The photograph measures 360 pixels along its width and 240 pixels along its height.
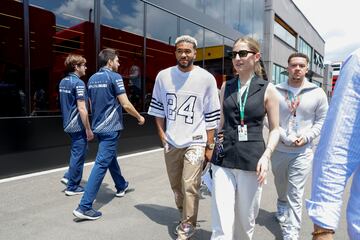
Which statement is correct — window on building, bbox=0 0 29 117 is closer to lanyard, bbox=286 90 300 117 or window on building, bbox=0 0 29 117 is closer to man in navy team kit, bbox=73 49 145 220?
man in navy team kit, bbox=73 49 145 220

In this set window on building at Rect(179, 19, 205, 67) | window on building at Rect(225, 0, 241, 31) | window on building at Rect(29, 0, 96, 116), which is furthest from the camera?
window on building at Rect(225, 0, 241, 31)

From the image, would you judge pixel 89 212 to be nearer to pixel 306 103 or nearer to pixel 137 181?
pixel 137 181

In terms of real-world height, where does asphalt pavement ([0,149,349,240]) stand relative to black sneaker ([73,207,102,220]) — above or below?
below

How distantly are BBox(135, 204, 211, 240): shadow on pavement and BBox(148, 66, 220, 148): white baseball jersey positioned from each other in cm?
101

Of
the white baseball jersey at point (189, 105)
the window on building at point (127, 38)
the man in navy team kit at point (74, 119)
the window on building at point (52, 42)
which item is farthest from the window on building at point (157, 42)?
the white baseball jersey at point (189, 105)

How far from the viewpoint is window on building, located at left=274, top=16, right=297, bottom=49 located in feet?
91.0

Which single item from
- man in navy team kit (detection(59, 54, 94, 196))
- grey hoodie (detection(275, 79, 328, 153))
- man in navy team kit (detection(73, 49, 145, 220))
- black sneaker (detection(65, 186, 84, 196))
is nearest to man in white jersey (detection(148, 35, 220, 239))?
grey hoodie (detection(275, 79, 328, 153))

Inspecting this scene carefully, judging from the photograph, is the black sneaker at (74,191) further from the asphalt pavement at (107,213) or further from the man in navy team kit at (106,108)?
the man in navy team kit at (106,108)

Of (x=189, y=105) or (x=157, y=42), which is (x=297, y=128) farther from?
(x=157, y=42)

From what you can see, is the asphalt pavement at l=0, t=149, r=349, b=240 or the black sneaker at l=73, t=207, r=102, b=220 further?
the black sneaker at l=73, t=207, r=102, b=220

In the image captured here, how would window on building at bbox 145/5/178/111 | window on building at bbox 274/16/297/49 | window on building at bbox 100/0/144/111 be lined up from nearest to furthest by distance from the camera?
1. window on building at bbox 100/0/144/111
2. window on building at bbox 145/5/178/111
3. window on building at bbox 274/16/297/49

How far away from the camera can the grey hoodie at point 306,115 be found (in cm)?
340

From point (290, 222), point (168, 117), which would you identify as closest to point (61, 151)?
point (168, 117)

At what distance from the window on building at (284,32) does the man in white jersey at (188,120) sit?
84.4ft
